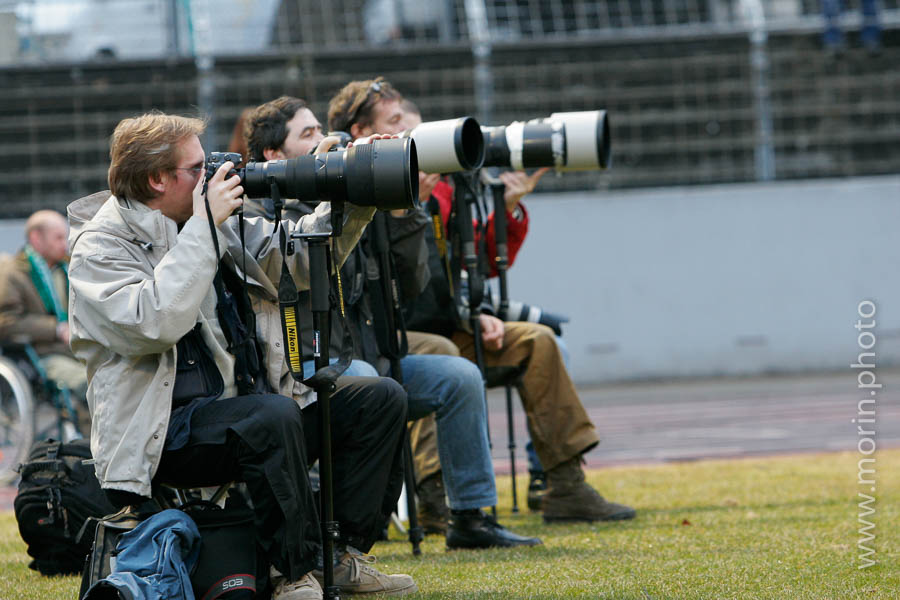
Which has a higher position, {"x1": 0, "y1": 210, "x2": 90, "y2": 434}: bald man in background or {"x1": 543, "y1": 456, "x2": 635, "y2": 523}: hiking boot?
{"x1": 0, "y1": 210, "x2": 90, "y2": 434}: bald man in background

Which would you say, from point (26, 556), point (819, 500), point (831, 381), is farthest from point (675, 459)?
point (831, 381)

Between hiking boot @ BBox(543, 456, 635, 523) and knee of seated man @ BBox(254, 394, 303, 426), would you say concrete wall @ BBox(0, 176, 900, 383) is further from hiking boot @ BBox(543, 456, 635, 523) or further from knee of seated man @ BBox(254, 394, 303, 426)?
knee of seated man @ BBox(254, 394, 303, 426)

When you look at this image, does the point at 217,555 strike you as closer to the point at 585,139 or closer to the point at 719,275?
the point at 585,139

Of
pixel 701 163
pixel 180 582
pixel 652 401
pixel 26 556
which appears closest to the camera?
pixel 180 582

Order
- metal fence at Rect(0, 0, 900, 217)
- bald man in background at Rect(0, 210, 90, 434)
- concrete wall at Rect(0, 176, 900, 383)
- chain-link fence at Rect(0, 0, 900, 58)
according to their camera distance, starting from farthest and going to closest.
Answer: concrete wall at Rect(0, 176, 900, 383), metal fence at Rect(0, 0, 900, 217), chain-link fence at Rect(0, 0, 900, 58), bald man in background at Rect(0, 210, 90, 434)

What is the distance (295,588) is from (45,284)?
183 inches

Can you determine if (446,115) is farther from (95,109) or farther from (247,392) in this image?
(247,392)

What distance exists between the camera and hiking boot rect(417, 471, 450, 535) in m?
4.94

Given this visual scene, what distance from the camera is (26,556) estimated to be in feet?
15.0

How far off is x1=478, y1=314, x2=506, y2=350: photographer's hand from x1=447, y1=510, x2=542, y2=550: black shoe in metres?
0.83

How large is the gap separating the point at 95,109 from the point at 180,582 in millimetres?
9956

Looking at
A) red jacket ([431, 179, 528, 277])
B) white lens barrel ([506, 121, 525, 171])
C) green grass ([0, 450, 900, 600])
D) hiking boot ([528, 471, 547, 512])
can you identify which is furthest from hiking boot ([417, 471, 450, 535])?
white lens barrel ([506, 121, 525, 171])

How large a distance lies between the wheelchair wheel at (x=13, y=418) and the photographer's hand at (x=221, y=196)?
4.26 meters

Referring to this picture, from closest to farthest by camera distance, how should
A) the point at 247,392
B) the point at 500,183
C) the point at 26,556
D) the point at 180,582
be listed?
the point at 180,582 < the point at 247,392 < the point at 26,556 < the point at 500,183
